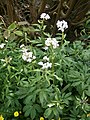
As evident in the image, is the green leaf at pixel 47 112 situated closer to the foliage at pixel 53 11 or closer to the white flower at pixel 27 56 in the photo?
the white flower at pixel 27 56

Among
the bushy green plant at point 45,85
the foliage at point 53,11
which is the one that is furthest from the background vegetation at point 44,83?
the foliage at point 53,11

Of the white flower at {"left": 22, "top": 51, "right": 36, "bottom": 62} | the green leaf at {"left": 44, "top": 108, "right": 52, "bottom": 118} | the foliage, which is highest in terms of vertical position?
the foliage

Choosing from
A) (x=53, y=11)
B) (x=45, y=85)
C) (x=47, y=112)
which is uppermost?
(x=53, y=11)

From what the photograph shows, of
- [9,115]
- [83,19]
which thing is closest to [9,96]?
[9,115]

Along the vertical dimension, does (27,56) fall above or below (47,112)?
above

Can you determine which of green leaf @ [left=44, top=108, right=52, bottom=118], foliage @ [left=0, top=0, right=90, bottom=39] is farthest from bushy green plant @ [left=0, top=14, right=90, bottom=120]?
foliage @ [left=0, top=0, right=90, bottom=39]

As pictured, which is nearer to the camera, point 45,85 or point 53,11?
point 45,85

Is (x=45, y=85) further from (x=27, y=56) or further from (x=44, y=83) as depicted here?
(x=27, y=56)

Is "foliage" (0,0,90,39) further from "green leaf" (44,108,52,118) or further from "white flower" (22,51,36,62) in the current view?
"green leaf" (44,108,52,118)

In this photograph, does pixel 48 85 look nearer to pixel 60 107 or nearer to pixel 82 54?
pixel 60 107

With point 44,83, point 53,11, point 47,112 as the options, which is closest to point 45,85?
point 44,83
